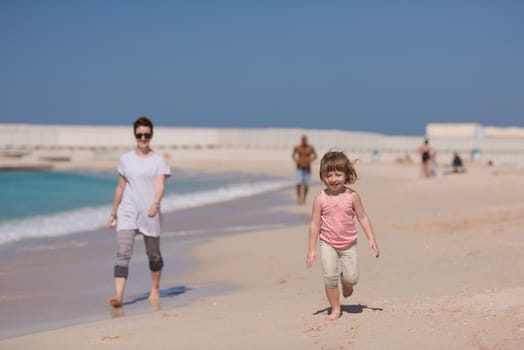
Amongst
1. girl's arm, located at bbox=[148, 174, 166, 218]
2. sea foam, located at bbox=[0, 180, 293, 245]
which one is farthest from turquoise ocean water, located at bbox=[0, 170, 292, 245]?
girl's arm, located at bbox=[148, 174, 166, 218]

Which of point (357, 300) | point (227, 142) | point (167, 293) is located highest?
point (227, 142)

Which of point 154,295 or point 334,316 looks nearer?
point 334,316

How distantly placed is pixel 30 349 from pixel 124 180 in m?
2.55

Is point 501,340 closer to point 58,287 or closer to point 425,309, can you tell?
point 425,309

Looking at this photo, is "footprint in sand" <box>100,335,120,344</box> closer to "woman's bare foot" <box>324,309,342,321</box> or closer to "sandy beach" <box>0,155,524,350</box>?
"sandy beach" <box>0,155,524,350</box>

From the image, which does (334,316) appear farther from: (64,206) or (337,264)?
(64,206)

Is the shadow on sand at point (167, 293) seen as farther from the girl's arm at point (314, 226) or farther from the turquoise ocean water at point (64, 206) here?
the turquoise ocean water at point (64, 206)

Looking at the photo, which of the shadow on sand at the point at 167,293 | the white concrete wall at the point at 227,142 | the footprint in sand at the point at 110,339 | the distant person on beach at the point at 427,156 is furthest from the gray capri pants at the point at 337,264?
the white concrete wall at the point at 227,142

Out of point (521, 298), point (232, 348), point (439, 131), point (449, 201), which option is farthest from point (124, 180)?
point (439, 131)

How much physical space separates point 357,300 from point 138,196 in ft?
7.55

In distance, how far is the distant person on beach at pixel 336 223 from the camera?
566cm

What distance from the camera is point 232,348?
4836 millimetres

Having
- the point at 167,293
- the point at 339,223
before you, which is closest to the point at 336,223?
the point at 339,223

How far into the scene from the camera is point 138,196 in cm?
744
